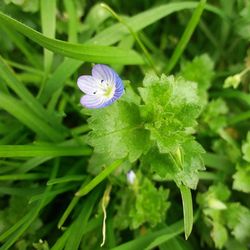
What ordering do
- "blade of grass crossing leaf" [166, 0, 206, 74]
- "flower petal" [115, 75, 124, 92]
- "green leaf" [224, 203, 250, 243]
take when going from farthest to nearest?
1. "green leaf" [224, 203, 250, 243]
2. "blade of grass crossing leaf" [166, 0, 206, 74]
3. "flower petal" [115, 75, 124, 92]

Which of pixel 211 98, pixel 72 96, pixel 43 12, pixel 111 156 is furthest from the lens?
pixel 211 98

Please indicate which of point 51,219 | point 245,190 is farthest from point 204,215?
point 51,219

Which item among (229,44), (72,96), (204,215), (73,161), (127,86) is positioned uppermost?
(127,86)

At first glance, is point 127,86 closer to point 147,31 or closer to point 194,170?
point 194,170

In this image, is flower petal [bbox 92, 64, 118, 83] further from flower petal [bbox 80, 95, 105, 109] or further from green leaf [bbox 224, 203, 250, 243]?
green leaf [bbox 224, 203, 250, 243]

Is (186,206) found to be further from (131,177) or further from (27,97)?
(27,97)

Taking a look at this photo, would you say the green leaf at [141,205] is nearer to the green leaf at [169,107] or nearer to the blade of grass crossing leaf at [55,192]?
the blade of grass crossing leaf at [55,192]

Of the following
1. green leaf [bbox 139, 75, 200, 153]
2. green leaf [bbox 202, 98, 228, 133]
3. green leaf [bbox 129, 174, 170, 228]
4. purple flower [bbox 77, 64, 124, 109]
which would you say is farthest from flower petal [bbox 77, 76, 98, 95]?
green leaf [bbox 202, 98, 228, 133]
